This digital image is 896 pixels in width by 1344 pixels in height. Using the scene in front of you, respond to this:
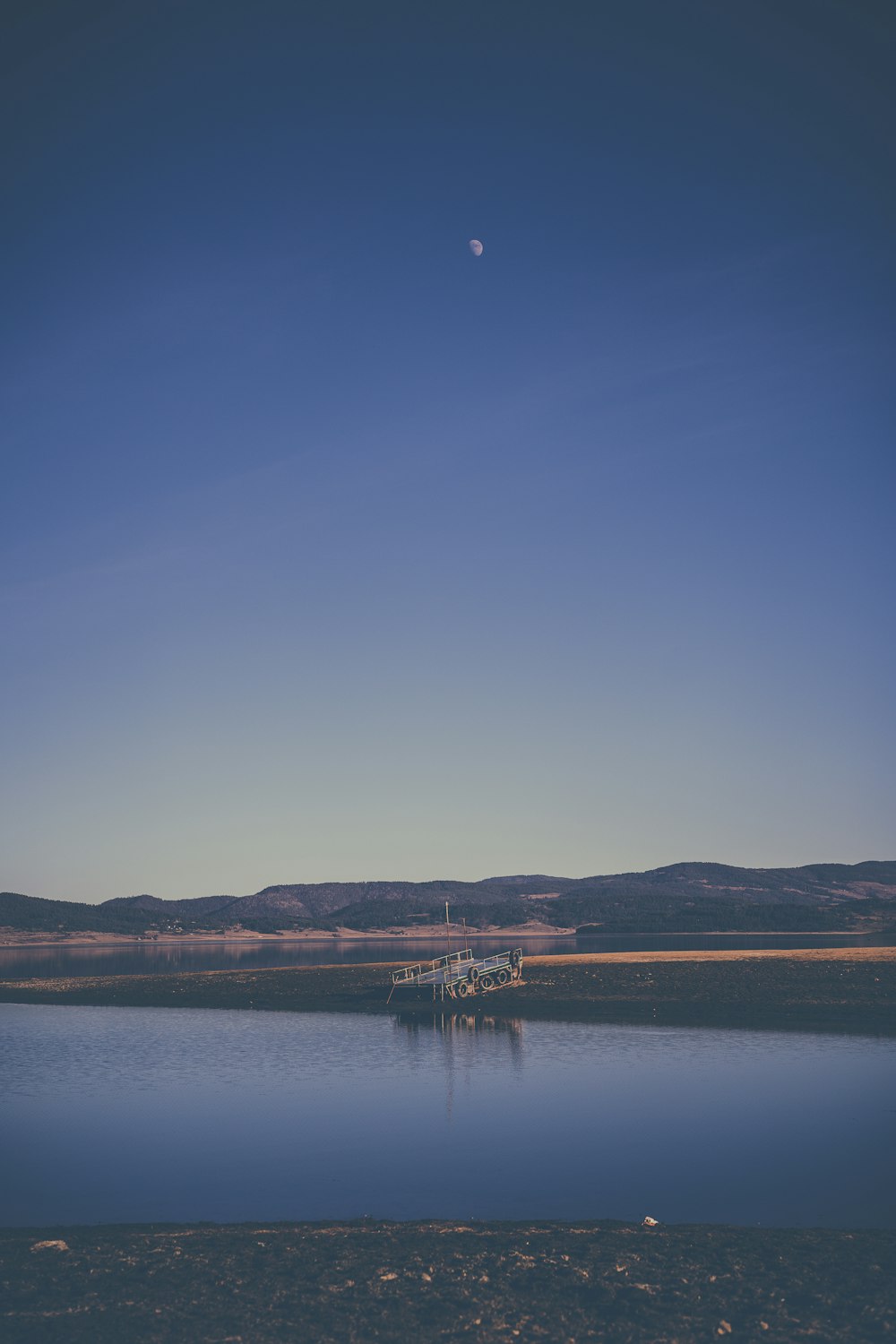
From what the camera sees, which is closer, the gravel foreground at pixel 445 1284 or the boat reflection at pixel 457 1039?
the gravel foreground at pixel 445 1284

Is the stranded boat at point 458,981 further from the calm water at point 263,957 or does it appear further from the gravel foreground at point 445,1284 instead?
the gravel foreground at point 445,1284

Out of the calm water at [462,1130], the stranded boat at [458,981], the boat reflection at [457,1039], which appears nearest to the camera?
the calm water at [462,1130]

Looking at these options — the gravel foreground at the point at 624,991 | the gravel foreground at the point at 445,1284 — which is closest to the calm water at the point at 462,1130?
the gravel foreground at the point at 445,1284

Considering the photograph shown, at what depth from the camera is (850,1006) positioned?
172 ft

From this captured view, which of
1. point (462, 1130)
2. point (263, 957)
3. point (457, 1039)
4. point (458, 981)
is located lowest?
point (457, 1039)

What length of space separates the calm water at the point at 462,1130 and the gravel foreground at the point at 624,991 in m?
6.15

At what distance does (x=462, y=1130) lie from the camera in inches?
1170

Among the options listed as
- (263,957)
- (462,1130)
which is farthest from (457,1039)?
(263,957)

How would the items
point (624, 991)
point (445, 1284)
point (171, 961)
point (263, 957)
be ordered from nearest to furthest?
point (445, 1284)
point (624, 991)
point (171, 961)
point (263, 957)

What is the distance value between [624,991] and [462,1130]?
3576 centimetres

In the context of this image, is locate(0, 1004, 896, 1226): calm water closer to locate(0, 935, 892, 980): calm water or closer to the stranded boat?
the stranded boat

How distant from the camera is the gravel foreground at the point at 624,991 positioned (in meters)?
52.7

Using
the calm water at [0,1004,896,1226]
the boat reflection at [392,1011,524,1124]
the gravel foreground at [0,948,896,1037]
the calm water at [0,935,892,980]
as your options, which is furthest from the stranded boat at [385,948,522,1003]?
the calm water at [0,935,892,980]

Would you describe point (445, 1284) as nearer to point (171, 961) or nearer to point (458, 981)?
point (458, 981)
